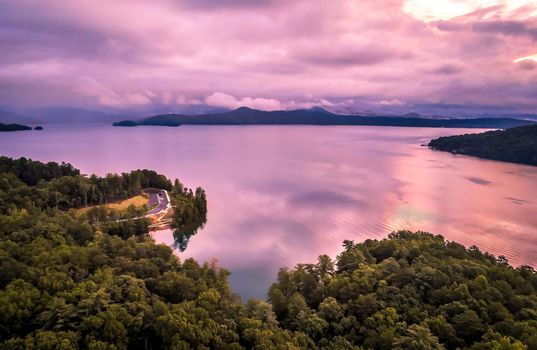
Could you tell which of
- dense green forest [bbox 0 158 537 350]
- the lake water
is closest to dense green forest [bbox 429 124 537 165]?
the lake water

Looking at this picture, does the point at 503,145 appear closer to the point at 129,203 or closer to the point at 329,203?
the point at 329,203

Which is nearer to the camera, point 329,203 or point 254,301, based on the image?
point 254,301

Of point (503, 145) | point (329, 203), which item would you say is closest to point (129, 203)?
point (329, 203)

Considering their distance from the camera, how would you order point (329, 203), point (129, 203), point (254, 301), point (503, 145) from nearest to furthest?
point (254, 301)
point (129, 203)
point (329, 203)
point (503, 145)

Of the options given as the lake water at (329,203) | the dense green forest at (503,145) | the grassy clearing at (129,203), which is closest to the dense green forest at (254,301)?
the lake water at (329,203)

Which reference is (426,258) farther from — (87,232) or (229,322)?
(87,232)

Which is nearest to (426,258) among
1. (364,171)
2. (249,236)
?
(249,236)
